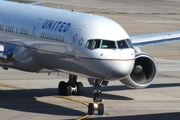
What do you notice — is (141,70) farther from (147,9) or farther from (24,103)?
(147,9)

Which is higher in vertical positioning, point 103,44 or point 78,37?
point 78,37

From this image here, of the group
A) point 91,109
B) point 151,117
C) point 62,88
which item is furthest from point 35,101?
Result: point 151,117

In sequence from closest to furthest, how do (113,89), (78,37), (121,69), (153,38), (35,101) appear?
(121,69) → (78,37) → (35,101) → (113,89) → (153,38)

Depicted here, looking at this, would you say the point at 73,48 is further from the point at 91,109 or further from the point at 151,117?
the point at 151,117

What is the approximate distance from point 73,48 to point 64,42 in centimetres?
76

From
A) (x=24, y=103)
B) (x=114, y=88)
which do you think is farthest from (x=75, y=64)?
(x=114, y=88)

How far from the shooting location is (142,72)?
29578mm

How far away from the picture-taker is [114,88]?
33.7 meters

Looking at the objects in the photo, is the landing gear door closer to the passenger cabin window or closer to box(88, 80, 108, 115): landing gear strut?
the passenger cabin window

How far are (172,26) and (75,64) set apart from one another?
128 feet

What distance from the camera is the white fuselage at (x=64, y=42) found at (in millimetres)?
25484

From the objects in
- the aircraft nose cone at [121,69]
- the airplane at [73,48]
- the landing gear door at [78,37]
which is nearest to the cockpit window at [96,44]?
the airplane at [73,48]

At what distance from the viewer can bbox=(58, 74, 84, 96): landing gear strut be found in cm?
3066

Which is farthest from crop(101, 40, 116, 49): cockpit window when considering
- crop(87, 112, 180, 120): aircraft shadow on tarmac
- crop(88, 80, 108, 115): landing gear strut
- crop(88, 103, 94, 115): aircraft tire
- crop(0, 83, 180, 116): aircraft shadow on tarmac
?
crop(0, 83, 180, 116): aircraft shadow on tarmac
